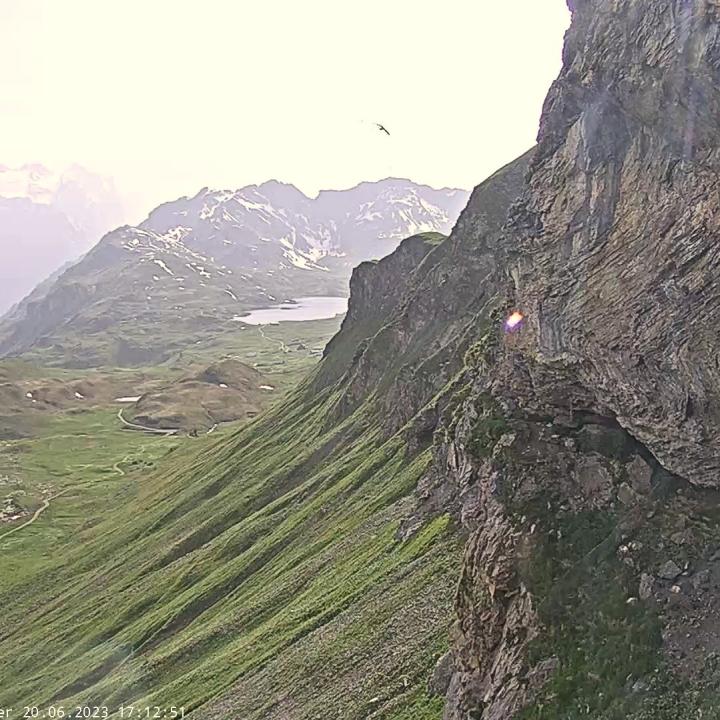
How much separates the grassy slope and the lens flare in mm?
20923

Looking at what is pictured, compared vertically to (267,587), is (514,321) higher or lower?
higher

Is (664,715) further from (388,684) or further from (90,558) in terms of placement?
(90,558)

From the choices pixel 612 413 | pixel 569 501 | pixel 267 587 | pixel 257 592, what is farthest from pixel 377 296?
pixel 569 501

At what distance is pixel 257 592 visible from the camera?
288ft

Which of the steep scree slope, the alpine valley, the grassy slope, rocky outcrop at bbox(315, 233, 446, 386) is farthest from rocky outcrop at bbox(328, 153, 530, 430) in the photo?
the alpine valley

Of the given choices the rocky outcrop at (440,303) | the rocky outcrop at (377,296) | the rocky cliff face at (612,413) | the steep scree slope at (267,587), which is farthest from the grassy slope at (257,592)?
the rocky outcrop at (377,296)

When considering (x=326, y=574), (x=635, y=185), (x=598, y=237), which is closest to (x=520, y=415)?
(x=598, y=237)

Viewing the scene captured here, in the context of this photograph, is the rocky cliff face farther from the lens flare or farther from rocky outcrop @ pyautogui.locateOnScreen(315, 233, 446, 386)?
rocky outcrop @ pyautogui.locateOnScreen(315, 233, 446, 386)

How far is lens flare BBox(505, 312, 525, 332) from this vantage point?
4919 centimetres

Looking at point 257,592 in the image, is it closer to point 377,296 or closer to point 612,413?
point 612,413

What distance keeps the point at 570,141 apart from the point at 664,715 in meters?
32.2

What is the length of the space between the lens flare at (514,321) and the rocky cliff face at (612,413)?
88 centimetres

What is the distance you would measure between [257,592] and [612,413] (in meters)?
58.6

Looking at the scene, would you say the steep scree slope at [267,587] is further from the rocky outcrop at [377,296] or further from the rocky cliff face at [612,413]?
the rocky cliff face at [612,413]
